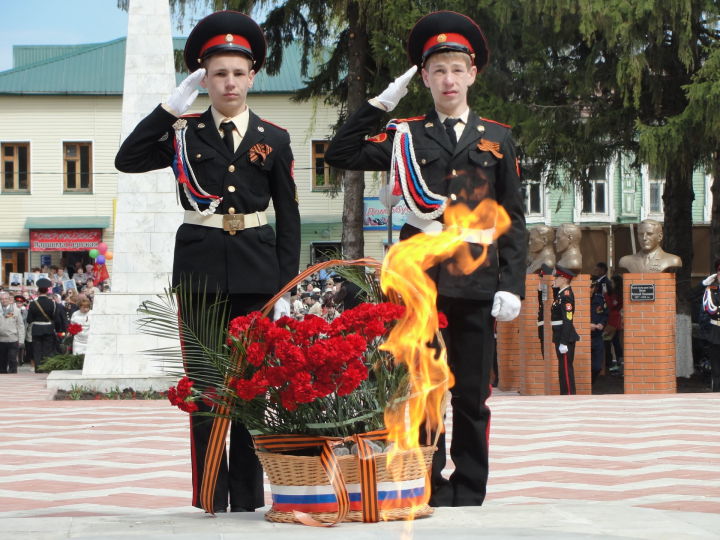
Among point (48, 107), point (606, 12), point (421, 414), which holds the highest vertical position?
point (48, 107)

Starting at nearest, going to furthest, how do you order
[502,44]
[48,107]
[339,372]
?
[339,372] < [502,44] < [48,107]

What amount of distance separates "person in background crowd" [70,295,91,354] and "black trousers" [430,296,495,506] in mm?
13473

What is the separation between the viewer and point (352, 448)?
179 inches

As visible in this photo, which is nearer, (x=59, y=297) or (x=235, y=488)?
(x=235, y=488)

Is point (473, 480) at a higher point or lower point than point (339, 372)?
lower

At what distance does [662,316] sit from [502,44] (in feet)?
18.0

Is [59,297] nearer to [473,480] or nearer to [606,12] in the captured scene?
[606,12]

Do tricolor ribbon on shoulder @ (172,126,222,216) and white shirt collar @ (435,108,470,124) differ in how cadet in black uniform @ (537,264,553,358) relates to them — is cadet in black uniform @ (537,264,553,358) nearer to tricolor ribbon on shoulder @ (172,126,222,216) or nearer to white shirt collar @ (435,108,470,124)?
white shirt collar @ (435,108,470,124)

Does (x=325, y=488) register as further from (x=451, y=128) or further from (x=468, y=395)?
(x=451, y=128)

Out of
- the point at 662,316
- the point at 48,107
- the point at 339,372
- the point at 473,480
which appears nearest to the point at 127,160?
the point at 339,372

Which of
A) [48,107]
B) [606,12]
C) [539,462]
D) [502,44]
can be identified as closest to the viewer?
[539,462]

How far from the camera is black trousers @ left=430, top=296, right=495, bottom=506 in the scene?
5.13 m

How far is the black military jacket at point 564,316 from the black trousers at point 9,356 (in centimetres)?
1142

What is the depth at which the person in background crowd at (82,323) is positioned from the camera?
1847 centimetres
